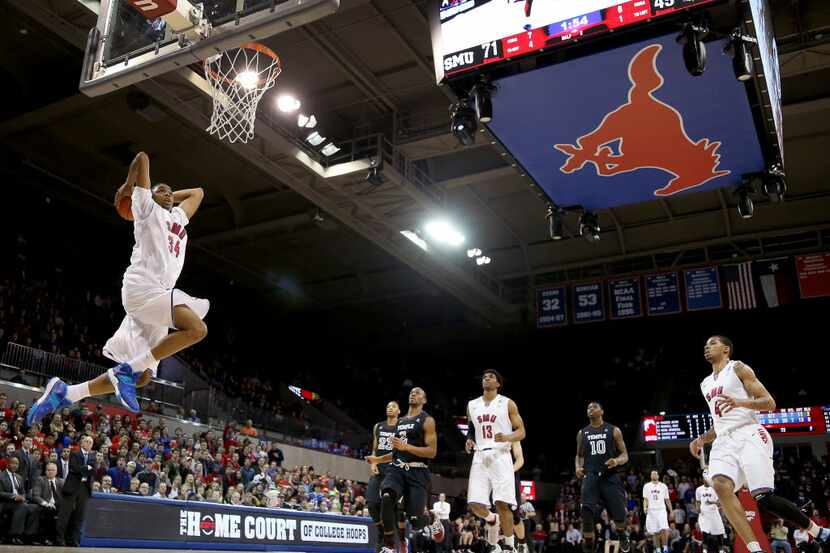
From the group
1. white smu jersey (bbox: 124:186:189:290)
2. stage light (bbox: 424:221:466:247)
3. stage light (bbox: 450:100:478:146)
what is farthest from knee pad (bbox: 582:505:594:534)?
stage light (bbox: 424:221:466:247)

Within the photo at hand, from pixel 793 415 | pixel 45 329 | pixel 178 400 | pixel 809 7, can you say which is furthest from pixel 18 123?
pixel 793 415

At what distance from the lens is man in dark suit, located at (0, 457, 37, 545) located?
961 cm

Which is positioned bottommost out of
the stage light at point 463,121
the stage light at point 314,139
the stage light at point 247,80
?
the stage light at point 463,121

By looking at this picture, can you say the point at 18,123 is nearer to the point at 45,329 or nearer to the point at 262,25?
the point at 45,329

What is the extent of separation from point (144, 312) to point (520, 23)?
635cm

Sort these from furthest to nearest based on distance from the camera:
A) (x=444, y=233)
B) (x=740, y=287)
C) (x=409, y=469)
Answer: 1. (x=740, y=287)
2. (x=444, y=233)
3. (x=409, y=469)

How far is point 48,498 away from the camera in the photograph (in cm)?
1061

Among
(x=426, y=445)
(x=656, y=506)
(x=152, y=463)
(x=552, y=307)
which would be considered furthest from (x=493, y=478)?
(x=552, y=307)

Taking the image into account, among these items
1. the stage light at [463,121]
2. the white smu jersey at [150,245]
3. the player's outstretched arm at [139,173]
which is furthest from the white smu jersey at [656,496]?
the player's outstretched arm at [139,173]

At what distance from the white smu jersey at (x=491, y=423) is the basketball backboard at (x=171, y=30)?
4623 mm

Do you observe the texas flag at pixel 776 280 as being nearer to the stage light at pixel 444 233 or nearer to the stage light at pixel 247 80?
the stage light at pixel 444 233

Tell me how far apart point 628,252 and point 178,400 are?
14.5 meters

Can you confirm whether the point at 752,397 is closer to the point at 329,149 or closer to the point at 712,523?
the point at 712,523

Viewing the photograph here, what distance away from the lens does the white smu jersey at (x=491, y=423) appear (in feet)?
27.6
